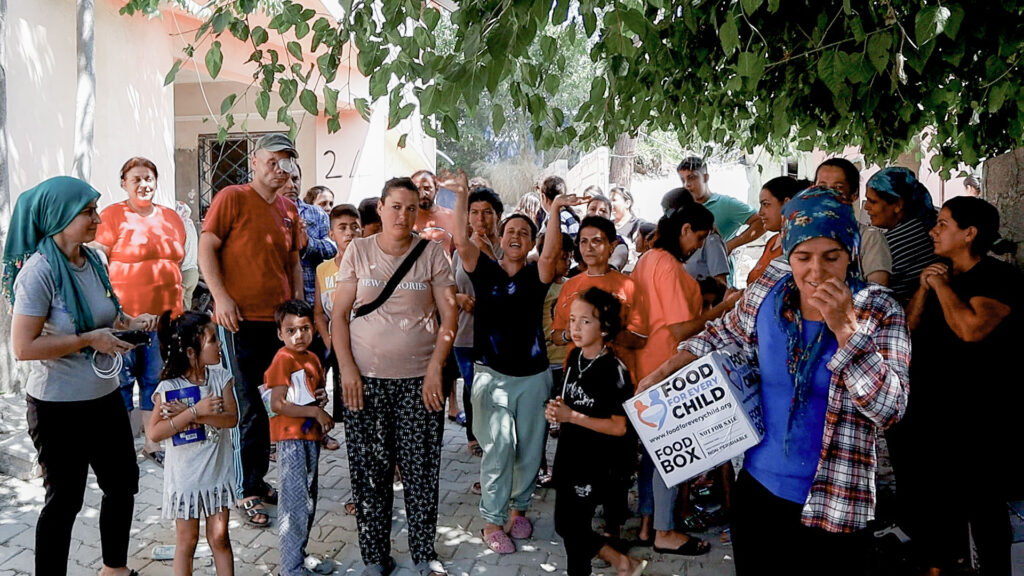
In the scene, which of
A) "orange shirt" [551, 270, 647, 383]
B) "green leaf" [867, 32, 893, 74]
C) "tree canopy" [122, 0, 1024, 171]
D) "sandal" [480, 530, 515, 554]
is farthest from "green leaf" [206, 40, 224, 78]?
"sandal" [480, 530, 515, 554]

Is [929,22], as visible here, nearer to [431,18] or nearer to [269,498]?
[431,18]

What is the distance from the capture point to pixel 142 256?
216 inches

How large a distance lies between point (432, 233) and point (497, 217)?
24.3 inches

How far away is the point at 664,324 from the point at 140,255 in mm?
3799

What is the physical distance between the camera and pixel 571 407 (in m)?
3.80

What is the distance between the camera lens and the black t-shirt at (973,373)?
→ 3.34 meters

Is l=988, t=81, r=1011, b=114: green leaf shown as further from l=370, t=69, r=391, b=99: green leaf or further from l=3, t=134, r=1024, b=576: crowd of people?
l=370, t=69, r=391, b=99: green leaf

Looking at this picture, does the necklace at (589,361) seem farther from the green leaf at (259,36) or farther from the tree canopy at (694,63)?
the green leaf at (259,36)

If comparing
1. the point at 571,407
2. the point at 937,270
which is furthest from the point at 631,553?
the point at 937,270

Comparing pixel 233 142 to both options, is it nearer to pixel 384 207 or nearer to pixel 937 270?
pixel 384 207

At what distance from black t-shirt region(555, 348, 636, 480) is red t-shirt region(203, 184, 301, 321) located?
1.95 m

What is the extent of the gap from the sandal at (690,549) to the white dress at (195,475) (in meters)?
2.35

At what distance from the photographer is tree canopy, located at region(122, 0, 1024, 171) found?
2516 mm

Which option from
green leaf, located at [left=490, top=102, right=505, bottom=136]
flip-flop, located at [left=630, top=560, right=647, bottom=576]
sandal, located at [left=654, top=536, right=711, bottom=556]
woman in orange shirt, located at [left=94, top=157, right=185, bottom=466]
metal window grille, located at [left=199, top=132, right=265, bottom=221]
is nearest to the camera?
green leaf, located at [left=490, top=102, right=505, bottom=136]
